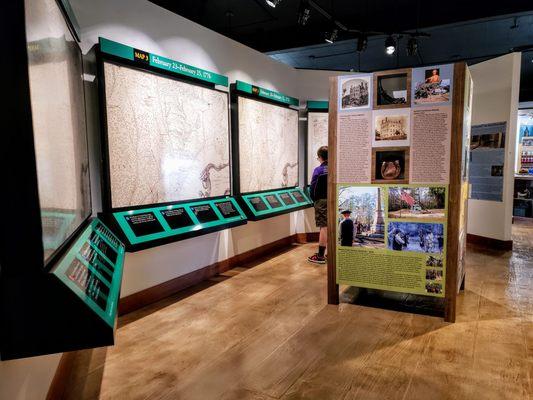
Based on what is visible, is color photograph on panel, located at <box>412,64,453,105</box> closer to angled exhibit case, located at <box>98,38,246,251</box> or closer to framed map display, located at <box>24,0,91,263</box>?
angled exhibit case, located at <box>98,38,246,251</box>

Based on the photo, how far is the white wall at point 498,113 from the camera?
237 inches

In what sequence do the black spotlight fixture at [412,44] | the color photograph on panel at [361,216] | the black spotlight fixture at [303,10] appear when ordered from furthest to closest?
1. the black spotlight fixture at [412,44]
2. the black spotlight fixture at [303,10]
3. the color photograph on panel at [361,216]

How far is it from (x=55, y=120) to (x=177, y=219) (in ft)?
7.48

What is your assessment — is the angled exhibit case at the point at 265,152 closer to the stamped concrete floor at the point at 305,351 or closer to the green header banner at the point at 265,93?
the green header banner at the point at 265,93

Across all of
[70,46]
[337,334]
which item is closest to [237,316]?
[337,334]

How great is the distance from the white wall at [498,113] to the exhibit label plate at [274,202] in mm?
3119

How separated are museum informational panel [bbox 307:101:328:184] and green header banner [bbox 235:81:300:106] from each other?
337 mm

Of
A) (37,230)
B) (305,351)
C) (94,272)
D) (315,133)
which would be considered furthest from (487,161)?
(37,230)

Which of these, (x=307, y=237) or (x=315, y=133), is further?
(x=307, y=237)

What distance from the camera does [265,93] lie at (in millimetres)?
5527

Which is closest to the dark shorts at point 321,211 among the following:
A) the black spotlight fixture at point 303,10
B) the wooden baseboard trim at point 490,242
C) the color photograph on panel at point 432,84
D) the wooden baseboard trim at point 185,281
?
the wooden baseboard trim at point 185,281

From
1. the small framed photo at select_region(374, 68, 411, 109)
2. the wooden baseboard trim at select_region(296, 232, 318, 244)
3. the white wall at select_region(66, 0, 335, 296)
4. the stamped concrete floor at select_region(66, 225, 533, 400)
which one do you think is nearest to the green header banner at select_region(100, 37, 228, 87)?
the white wall at select_region(66, 0, 335, 296)

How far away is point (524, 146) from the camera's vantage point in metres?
10.4

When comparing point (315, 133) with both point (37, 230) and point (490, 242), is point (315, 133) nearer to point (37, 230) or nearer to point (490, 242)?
point (490, 242)
